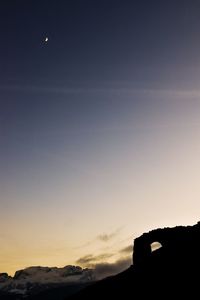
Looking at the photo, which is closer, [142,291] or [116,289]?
[142,291]

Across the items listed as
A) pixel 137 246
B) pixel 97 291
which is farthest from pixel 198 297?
pixel 137 246

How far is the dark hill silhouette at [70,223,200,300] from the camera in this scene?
4353 centimetres

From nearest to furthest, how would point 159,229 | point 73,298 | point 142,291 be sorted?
point 142,291, point 73,298, point 159,229

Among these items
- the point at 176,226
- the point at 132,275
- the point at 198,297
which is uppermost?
the point at 176,226

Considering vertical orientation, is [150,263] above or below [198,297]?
above

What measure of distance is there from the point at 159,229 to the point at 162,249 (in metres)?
4.14

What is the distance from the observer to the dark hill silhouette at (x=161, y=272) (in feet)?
143

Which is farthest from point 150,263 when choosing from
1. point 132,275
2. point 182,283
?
point 182,283

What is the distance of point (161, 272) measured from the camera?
1924 inches

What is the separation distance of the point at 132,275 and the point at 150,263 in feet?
9.35

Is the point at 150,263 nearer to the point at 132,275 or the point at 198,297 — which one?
the point at 132,275

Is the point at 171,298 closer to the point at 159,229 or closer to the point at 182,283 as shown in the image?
the point at 182,283

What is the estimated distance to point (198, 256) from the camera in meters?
47.3

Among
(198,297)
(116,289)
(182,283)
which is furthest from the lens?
(116,289)
